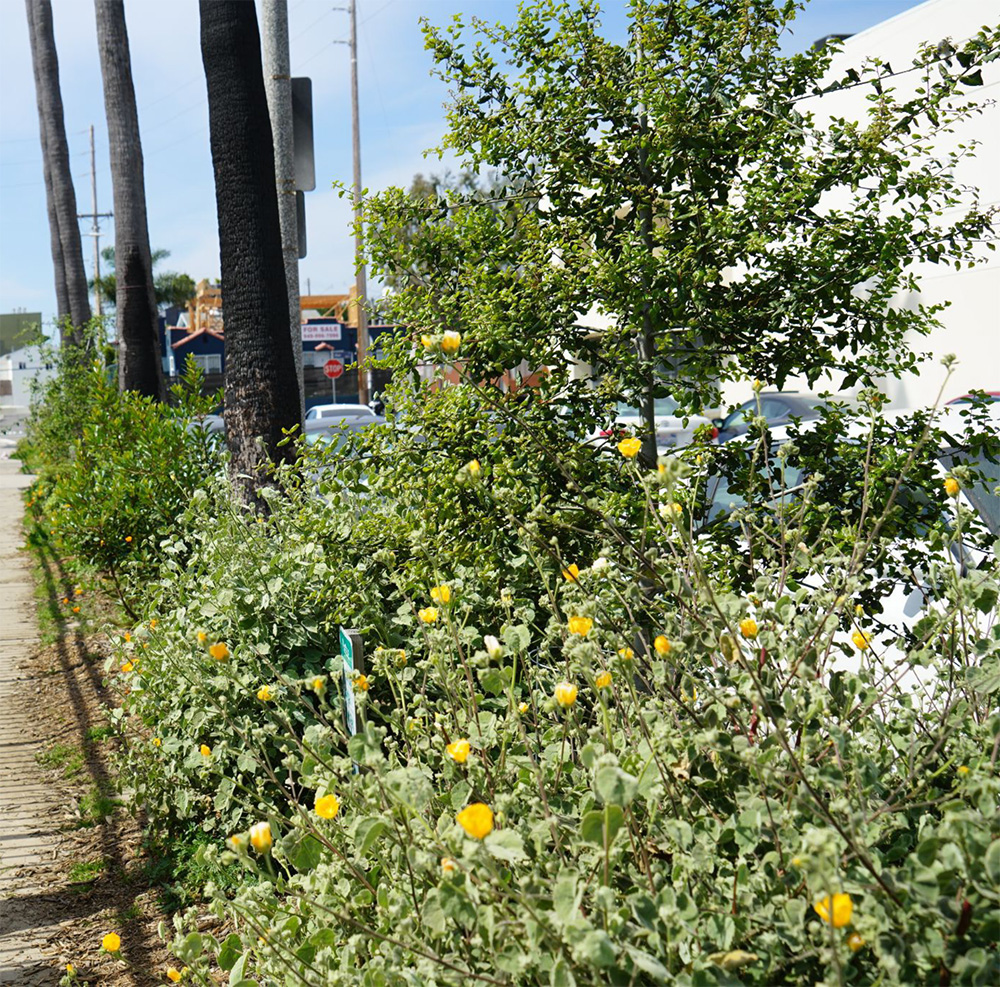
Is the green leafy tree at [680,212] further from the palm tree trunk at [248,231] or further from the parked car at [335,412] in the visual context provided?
the parked car at [335,412]

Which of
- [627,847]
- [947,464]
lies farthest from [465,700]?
[947,464]

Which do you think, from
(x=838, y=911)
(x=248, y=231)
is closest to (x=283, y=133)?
(x=248, y=231)

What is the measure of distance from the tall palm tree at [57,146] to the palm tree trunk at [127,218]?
766 centimetres

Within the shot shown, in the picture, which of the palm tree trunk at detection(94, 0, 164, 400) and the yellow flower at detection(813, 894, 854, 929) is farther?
the palm tree trunk at detection(94, 0, 164, 400)

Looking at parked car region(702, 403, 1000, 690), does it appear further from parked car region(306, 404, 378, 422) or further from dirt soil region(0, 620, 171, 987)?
parked car region(306, 404, 378, 422)

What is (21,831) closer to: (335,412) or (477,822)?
(477,822)

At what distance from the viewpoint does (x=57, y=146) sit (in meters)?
19.7

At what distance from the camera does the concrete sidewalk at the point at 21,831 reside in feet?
13.0

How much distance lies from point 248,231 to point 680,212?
3451mm

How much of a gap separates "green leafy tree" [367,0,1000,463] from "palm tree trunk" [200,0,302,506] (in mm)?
2668

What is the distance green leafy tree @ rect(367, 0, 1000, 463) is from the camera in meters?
3.64

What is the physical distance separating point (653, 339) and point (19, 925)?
124 inches

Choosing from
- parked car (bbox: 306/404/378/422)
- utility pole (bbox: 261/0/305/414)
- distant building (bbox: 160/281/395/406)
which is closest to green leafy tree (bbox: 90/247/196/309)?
distant building (bbox: 160/281/395/406)

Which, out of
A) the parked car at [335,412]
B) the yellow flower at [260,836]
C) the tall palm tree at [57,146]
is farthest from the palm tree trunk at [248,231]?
the parked car at [335,412]
